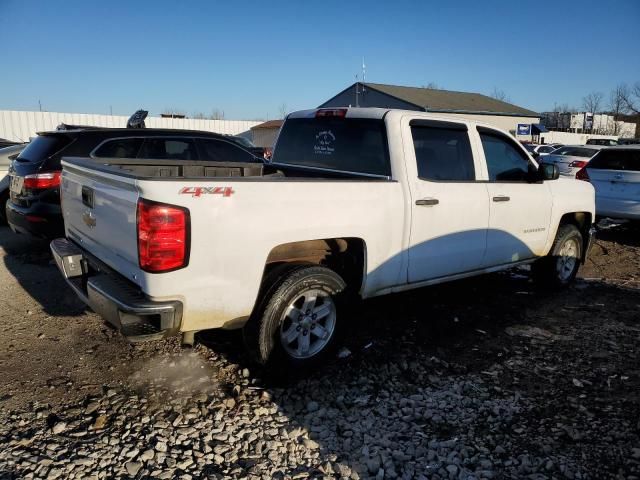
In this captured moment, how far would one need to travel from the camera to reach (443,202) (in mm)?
4234

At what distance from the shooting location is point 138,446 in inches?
113

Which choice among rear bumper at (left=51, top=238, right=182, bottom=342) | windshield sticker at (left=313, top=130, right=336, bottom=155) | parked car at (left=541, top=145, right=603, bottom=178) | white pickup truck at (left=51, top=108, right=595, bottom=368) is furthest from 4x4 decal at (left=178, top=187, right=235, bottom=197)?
parked car at (left=541, top=145, right=603, bottom=178)

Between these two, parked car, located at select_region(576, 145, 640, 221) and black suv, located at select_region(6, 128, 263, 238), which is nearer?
black suv, located at select_region(6, 128, 263, 238)

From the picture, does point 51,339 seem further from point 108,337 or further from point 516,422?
point 516,422

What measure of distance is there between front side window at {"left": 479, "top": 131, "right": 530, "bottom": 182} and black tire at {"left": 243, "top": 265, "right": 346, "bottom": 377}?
220 centimetres

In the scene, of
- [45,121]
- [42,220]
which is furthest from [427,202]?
[45,121]

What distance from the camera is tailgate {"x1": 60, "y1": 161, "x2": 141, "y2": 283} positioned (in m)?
2.95

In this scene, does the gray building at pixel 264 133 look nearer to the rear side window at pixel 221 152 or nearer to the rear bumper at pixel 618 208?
the rear side window at pixel 221 152

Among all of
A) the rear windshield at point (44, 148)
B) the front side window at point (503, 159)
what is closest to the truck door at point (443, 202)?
the front side window at point (503, 159)

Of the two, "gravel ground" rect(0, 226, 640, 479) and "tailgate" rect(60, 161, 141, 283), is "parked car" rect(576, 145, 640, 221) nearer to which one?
"gravel ground" rect(0, 226, 640, 479)

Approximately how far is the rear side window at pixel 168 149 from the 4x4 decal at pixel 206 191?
14.2 ft

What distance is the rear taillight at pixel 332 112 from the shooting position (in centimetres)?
455

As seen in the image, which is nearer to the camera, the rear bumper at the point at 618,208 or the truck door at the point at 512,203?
the truck door at the point at 512,203

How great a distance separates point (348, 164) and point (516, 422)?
2443 millimetres
